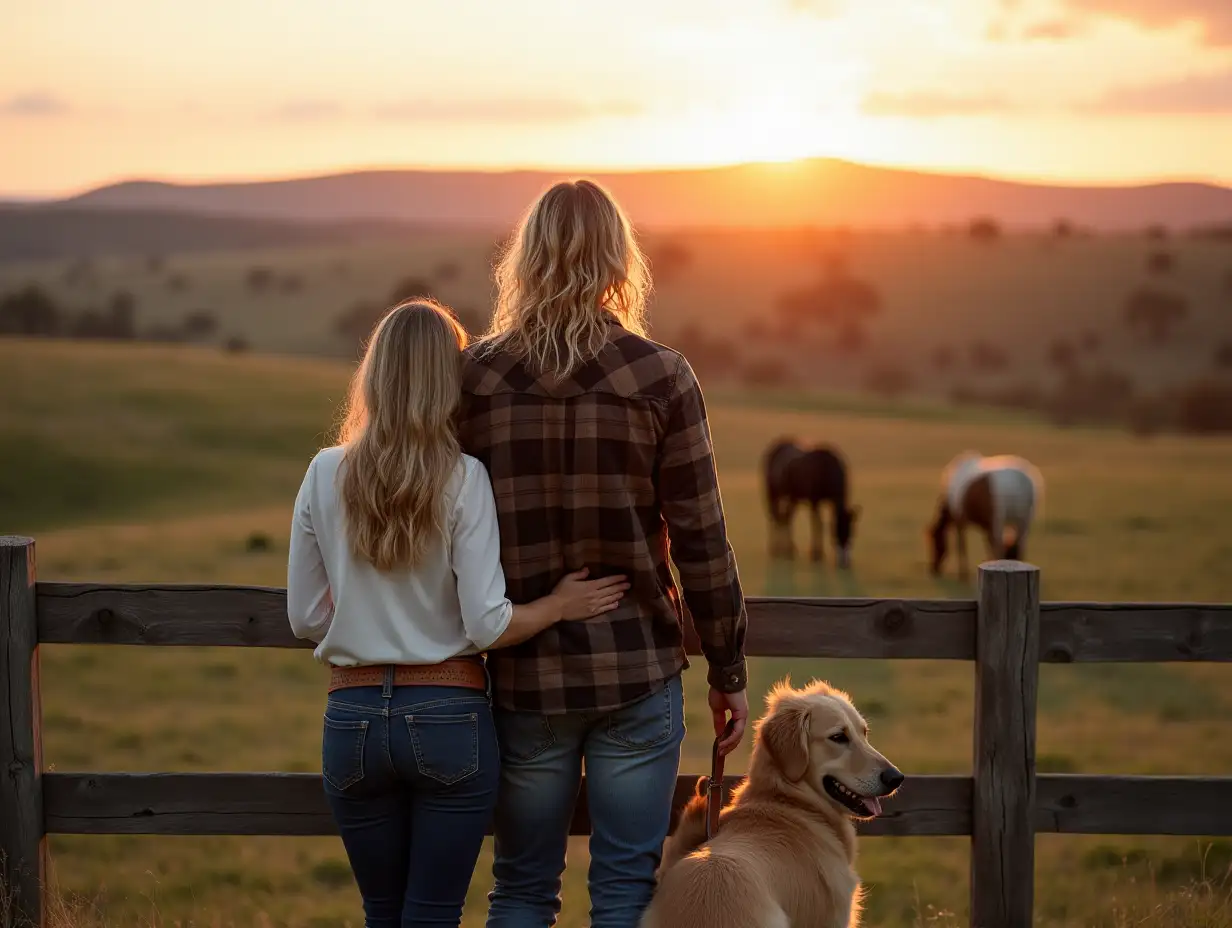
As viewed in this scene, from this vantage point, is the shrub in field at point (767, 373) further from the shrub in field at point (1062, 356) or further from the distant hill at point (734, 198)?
the distant hill at point (734, 198)

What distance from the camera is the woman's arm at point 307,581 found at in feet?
13.0

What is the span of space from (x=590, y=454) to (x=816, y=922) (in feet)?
5.62

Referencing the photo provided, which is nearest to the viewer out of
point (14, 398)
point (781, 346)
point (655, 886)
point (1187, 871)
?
point (655, 886)

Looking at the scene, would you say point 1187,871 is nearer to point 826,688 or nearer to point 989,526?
point 826,688

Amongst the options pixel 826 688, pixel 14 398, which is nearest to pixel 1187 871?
pixel 826 688

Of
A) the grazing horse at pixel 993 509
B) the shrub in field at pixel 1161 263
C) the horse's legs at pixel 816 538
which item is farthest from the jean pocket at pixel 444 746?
the shrub in field at pixel 1161 263

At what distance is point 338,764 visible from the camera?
12.5 ft

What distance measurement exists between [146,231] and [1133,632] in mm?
164496

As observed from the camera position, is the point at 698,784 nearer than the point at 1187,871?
Yes

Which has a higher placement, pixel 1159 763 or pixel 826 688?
pixel 826 688

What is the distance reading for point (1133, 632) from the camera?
190 inches

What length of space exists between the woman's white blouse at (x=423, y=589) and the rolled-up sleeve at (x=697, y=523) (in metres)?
0.55

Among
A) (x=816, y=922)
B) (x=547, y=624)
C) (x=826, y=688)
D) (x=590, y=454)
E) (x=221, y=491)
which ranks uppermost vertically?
(x=590, y=454)

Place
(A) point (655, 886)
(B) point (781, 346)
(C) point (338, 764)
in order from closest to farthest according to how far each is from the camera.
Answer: (C) point (338, 764) → (A) point (655, 886) → (B) point (781, 346)
